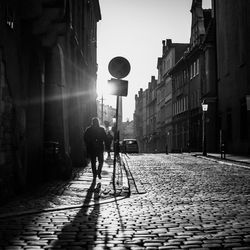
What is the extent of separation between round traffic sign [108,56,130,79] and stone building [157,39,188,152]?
53.6 meters

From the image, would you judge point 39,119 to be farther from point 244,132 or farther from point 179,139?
point 179,139

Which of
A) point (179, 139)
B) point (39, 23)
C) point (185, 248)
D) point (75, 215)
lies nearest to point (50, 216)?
point (75, 215)

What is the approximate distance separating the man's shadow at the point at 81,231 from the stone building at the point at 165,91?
58.2 metres

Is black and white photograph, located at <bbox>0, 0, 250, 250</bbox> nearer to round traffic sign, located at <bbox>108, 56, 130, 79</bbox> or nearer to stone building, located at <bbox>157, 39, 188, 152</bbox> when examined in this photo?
round traffic sign, located at <bbox>108, 56, 130, 79</bbox>

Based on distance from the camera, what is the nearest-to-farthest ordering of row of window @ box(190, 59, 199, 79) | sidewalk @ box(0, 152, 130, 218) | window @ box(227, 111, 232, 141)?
sidewalk @ box(0, 152, 130, 218) < window @ box(227, 111, 232, 141) < row of window @ box(190, 59, 199, 79)

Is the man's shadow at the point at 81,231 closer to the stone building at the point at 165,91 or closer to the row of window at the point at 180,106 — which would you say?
the row of window at the point at 180,106

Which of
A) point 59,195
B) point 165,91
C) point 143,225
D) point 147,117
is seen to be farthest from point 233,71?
point 147,117

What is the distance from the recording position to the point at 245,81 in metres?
31.4

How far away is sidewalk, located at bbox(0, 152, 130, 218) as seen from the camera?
799cm

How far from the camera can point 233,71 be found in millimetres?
34656

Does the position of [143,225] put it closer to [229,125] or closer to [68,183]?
[68,183]

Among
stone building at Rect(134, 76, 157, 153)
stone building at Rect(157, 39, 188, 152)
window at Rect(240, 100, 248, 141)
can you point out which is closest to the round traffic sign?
window at Rect(240, 100, 248, 141)

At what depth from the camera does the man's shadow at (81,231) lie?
5.26 metres

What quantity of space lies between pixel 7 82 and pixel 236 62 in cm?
2648
